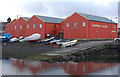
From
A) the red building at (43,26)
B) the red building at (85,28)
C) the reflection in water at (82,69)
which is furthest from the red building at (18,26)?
the reflection in water at (82,69)

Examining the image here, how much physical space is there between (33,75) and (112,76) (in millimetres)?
6865

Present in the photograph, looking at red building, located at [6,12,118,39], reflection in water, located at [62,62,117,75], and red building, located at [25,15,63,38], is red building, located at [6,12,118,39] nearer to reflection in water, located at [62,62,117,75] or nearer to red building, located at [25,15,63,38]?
red building, located at [25,15,63,38]

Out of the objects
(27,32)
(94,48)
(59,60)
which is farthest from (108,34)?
(59,60)

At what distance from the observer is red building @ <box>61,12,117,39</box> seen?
4644 cm

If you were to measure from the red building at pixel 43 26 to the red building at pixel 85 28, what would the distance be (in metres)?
5.80

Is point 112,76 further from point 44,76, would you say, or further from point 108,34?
point 108,34

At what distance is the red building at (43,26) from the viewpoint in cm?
5410

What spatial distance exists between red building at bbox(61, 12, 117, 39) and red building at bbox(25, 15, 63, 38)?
5801 millimetres

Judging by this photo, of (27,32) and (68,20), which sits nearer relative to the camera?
(68,20)

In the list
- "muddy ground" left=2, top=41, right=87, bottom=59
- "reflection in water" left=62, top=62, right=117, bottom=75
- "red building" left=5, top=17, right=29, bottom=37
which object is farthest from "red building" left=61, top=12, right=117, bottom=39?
"reflection in water" left=62, top=62, right=117, bottom=75

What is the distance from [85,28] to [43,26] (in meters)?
14.5

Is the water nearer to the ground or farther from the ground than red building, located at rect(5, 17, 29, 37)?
nearer to the ground

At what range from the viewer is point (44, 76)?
47.4 feet

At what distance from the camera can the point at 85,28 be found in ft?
153
